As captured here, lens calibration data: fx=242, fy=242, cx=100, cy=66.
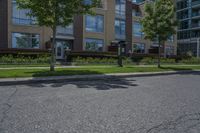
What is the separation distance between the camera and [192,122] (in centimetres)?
512

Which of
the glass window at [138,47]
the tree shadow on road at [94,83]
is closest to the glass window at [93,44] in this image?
the glass window at [138,47]

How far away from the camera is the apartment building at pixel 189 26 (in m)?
58.5

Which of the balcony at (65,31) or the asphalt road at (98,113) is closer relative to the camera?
the asphalt road at (98,113)

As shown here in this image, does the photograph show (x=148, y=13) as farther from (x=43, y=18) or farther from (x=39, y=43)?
(x=39, y=43)

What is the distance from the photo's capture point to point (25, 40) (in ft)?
97.0

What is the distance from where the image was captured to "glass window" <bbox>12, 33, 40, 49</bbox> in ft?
95.2

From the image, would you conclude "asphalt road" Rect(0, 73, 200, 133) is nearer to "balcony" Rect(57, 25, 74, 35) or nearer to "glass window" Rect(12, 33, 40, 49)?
"glass window" Rect(12, 33, 40, 49)

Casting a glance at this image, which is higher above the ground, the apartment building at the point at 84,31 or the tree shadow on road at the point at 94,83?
the apartment building at the point at 84,31

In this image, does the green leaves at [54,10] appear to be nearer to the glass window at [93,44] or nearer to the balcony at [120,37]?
the glass window at [93,44]

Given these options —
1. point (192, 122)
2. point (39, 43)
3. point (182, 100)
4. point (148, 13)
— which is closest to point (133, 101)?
point (182, 100)

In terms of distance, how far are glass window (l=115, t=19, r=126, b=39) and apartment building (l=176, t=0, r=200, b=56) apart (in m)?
24.3

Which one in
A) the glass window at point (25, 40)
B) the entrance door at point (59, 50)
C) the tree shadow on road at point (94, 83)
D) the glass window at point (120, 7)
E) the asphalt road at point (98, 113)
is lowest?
the asphalt road at point (98, 113)

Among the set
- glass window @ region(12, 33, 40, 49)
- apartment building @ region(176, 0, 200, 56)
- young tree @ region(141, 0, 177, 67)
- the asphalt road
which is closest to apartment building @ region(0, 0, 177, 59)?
glass window @ region(12, 33, 40, 49)

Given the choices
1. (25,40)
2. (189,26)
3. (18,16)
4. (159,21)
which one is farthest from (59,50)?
(189,26)
